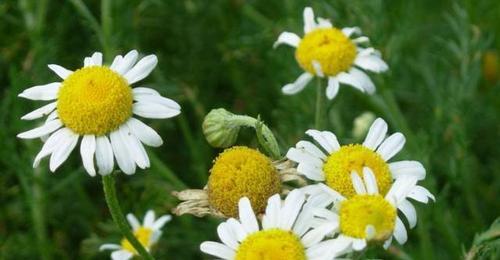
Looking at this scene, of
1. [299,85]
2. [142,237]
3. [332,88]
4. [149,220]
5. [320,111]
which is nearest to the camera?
[320,111]

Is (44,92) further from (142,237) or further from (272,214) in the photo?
(142,237)

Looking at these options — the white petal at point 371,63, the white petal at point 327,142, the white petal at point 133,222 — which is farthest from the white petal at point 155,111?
the white petal at point 133,222

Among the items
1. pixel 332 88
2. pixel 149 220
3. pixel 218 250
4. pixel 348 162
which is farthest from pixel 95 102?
pixel 149 220

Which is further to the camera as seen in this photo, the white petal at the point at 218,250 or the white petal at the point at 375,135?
the white petal at the point at 375,135

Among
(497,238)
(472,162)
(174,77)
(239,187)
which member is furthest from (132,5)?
(497,238)

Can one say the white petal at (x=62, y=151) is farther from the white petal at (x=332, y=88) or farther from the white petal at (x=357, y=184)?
the white petal at (x=332, y=88)

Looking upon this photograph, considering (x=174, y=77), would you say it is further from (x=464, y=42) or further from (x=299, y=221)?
(x=299, y=221)
